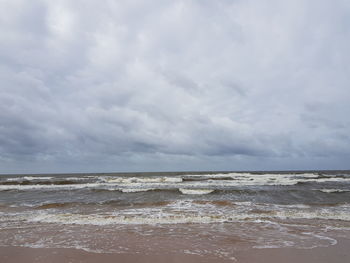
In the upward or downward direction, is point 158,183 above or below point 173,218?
below

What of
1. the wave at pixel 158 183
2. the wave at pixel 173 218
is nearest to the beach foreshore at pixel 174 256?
the wave at pixel 173 218

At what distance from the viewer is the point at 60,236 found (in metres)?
A: 7.93

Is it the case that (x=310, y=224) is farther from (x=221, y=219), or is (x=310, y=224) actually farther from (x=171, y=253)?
(x=171, y=253)

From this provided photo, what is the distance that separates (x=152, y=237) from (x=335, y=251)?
5.11 metres

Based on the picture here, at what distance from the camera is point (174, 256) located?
239 inches

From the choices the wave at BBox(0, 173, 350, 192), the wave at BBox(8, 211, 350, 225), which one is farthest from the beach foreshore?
the wave at BBox(0, 173, 350, 192)

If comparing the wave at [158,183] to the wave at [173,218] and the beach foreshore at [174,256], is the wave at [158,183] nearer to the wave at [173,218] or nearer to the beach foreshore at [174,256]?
the wave at [173,218]

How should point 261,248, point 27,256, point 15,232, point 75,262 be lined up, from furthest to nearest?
point 15,232 → point 261,248 → point 27,256 → point 75,262

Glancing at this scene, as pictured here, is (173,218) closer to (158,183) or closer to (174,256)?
(174,256)

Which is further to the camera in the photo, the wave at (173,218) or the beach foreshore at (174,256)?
the wave at (173,218)

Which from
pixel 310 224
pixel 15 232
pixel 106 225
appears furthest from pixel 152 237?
pixel 310 224

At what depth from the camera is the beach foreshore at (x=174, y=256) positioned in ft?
18.7

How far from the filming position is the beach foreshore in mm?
5698

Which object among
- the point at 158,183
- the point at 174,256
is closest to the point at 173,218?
the point at 174,256
